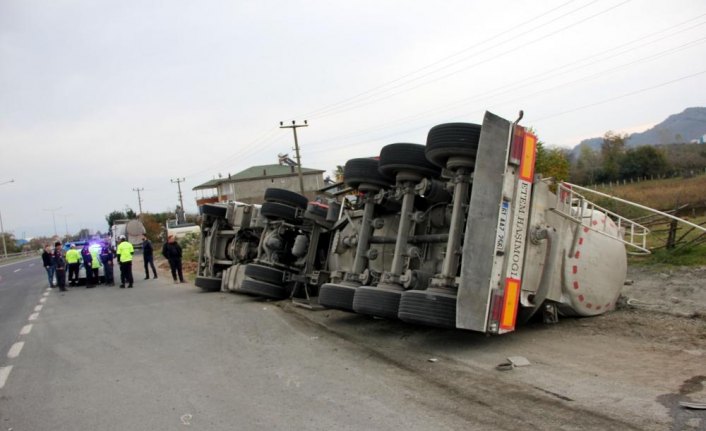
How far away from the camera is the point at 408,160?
22.4 ft

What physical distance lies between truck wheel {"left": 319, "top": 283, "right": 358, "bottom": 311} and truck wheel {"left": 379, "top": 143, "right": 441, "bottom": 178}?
1585 millimetres

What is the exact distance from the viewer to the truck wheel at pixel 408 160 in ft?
22.3

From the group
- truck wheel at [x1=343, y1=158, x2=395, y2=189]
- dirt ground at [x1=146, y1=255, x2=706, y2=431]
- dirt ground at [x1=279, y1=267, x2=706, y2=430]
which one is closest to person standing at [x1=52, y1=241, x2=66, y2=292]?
dirt ground at [x1=146, y1=255, x2=706, y2=431]

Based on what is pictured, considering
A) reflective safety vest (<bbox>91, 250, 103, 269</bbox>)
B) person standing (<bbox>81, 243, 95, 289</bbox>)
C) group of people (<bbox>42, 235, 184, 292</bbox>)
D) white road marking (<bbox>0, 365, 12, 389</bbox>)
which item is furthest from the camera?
reflective safety vest (<bbox>91, 250, 103, 269</bbox>)

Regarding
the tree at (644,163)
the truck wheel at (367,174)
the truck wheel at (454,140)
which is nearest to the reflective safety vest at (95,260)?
the truck wheel at (367,174)

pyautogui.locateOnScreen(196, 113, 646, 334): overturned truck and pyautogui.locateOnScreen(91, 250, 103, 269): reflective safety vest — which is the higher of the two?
pyautogui.locateOnScreen(196, 113, 646, 334): overturned truck

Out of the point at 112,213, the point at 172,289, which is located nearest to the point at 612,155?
the point at 172,289

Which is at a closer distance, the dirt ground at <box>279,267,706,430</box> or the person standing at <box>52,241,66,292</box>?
the dirt ground at <box>279,267,706,430</box>

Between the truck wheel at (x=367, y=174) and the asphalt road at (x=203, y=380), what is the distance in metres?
2.07

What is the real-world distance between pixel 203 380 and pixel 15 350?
3.85m

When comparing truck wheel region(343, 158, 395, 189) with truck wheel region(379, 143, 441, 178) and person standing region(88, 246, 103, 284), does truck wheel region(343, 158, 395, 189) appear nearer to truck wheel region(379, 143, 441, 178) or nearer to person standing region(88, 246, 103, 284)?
truck wheel region(379, 143, 441, 178)

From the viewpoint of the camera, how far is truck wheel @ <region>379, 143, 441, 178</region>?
6.80 m

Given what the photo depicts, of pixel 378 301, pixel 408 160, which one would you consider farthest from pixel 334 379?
pixel 408 160

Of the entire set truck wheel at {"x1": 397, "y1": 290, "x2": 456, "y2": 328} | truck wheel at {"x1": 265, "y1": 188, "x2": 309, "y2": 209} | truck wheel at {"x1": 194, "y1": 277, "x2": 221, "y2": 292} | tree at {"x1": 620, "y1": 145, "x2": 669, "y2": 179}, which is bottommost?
truck wheel at {"x1": 194, "y1": 277, "x2": 221, "y2": 292}
